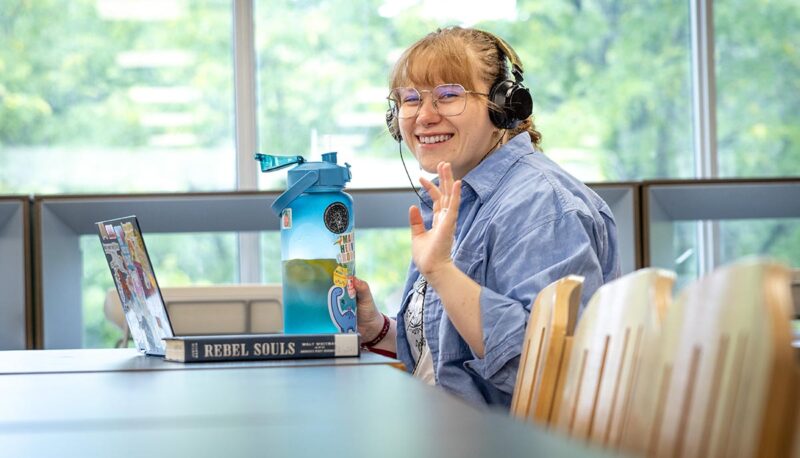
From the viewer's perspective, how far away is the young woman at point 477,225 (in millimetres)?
1623

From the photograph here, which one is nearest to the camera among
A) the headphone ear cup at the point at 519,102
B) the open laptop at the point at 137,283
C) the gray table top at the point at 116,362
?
the gray table top at the point at 116,362

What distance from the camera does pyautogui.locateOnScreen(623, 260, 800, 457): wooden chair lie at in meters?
0.61

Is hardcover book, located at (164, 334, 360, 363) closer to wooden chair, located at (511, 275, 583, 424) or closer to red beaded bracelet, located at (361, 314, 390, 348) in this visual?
wooden chair, located at (511, 275, 583, 424)

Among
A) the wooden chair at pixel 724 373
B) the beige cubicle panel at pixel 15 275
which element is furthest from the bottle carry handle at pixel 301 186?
the beige cubicle panel at pixel 15 275

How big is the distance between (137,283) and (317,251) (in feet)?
0.91

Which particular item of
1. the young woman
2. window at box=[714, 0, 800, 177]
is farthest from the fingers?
window at box=[714, 0, 800, 177]

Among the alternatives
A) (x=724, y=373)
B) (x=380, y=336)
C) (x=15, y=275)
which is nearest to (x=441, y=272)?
(x=380, y=336)

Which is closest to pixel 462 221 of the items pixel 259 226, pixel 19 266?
pixel 259 226

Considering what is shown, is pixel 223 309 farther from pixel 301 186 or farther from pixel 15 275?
pixel 15 275

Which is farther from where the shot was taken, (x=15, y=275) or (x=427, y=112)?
(x=15, y=275)

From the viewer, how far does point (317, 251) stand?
171cm

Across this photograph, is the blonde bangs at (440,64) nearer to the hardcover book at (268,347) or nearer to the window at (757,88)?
the hardcover book at (268,347)

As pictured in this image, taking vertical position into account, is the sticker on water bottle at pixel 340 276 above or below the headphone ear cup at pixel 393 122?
below

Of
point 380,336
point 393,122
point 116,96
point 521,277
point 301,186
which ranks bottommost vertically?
point 380,336
